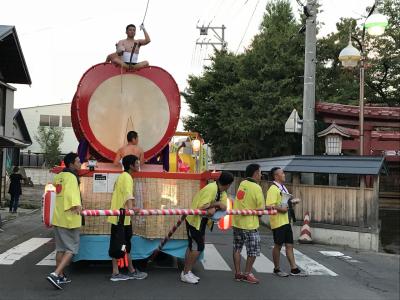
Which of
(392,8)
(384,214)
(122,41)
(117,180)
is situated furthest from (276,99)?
(117,180)

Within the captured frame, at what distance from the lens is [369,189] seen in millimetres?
11578

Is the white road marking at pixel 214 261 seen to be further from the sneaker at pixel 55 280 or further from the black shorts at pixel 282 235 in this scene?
the sneaker at pixel 55 280

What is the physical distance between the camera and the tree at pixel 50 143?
148 feet

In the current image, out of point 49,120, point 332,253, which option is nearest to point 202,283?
point 332,253

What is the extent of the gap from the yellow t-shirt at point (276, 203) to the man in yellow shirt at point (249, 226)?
441mm

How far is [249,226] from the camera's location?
742cm

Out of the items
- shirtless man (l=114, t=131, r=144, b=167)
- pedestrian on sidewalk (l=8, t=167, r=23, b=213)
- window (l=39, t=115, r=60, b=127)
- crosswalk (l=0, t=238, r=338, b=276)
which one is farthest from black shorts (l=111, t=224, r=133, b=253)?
window (l=39, t=115, r=60, b=127)

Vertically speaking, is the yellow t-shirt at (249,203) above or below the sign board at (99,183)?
below

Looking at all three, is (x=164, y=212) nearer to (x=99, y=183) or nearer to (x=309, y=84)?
(x=99, y=183)

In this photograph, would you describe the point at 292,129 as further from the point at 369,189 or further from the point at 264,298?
the point at 264,298

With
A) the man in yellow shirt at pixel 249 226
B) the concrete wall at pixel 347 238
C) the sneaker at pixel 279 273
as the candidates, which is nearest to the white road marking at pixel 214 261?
the sneaker at pixel 279 273

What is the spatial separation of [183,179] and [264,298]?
7.21 feet

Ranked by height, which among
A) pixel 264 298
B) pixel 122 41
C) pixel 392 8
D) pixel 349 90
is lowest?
pixel 264 298

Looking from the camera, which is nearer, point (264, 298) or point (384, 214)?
point (264, 298)
